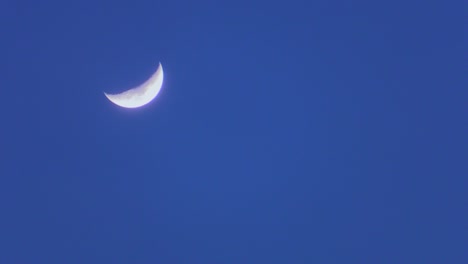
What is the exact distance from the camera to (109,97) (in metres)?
6.89

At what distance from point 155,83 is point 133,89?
0.37 metres

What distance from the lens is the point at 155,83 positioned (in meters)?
6.88

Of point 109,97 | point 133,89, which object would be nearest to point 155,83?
point 133,89

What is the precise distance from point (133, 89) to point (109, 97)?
17.7 inches

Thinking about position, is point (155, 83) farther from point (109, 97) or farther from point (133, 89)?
point (109, 97)

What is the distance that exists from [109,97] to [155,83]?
80cm

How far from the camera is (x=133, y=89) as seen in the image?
22.3ft
